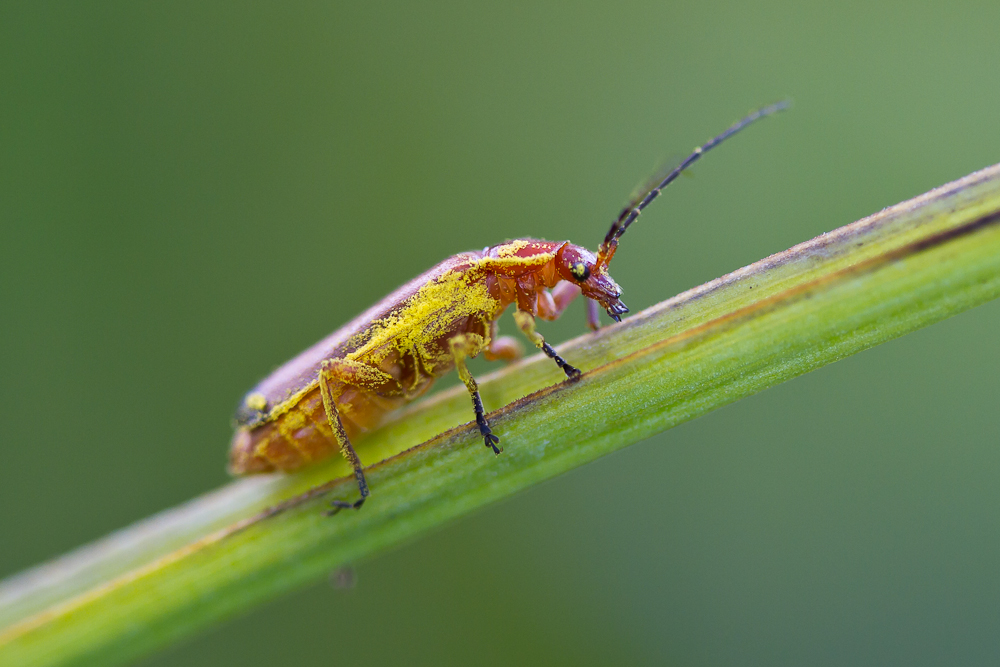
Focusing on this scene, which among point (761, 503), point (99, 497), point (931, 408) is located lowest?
point (761, 503)

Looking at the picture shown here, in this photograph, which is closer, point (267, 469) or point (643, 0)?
point (267, 469)

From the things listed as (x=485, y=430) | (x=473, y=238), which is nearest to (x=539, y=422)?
(x=485, y=430)

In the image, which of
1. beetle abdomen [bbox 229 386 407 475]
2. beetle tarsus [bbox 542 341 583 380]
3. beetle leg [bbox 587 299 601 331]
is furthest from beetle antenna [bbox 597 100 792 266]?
beetle abdomen [bbox 229 386 407 475]

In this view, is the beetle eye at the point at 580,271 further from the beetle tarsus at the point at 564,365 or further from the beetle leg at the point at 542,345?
the beetle tarsus at the point at 564,365

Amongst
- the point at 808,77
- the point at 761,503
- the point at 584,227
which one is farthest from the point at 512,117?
the point at 761,503

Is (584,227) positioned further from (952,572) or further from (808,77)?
(952,572)

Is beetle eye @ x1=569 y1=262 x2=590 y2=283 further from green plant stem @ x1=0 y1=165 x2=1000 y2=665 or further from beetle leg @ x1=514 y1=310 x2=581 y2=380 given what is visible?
green plant stem @ x1=0 y1=165 x2=1000 y2=665

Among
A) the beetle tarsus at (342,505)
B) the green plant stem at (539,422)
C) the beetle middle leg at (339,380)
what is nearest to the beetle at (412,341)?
the beetle middle leg at (339,380)
